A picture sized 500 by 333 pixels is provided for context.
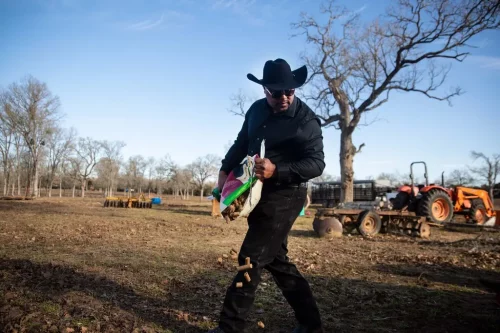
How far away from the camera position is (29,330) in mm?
2814

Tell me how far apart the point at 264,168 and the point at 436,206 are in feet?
44.4

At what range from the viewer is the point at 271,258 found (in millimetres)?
2674

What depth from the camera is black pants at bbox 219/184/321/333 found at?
2.54 meters

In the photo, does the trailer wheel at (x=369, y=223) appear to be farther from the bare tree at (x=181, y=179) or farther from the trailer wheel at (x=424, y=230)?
the bare tree at (x=181, y=179)

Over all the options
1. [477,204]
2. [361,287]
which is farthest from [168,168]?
[361,287]

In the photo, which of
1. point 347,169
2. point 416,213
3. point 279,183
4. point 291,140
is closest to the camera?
point 279,183

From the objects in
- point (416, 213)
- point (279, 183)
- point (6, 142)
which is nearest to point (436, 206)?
point (416, 213)

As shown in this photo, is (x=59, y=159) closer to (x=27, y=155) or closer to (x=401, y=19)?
(x=27, y=155)

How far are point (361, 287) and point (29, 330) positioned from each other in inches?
159

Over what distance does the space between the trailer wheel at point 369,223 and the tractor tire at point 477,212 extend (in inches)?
246

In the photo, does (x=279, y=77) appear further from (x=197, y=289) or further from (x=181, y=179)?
(x=181, y=179)

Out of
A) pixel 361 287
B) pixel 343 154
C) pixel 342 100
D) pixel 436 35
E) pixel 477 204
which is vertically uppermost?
pixel 436 35

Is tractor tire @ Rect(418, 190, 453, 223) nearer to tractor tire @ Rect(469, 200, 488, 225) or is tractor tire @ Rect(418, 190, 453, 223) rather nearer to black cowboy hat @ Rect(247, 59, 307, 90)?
tractor tire @ Rect(469, 200, 488, 225)

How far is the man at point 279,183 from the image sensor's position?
2555 mm
